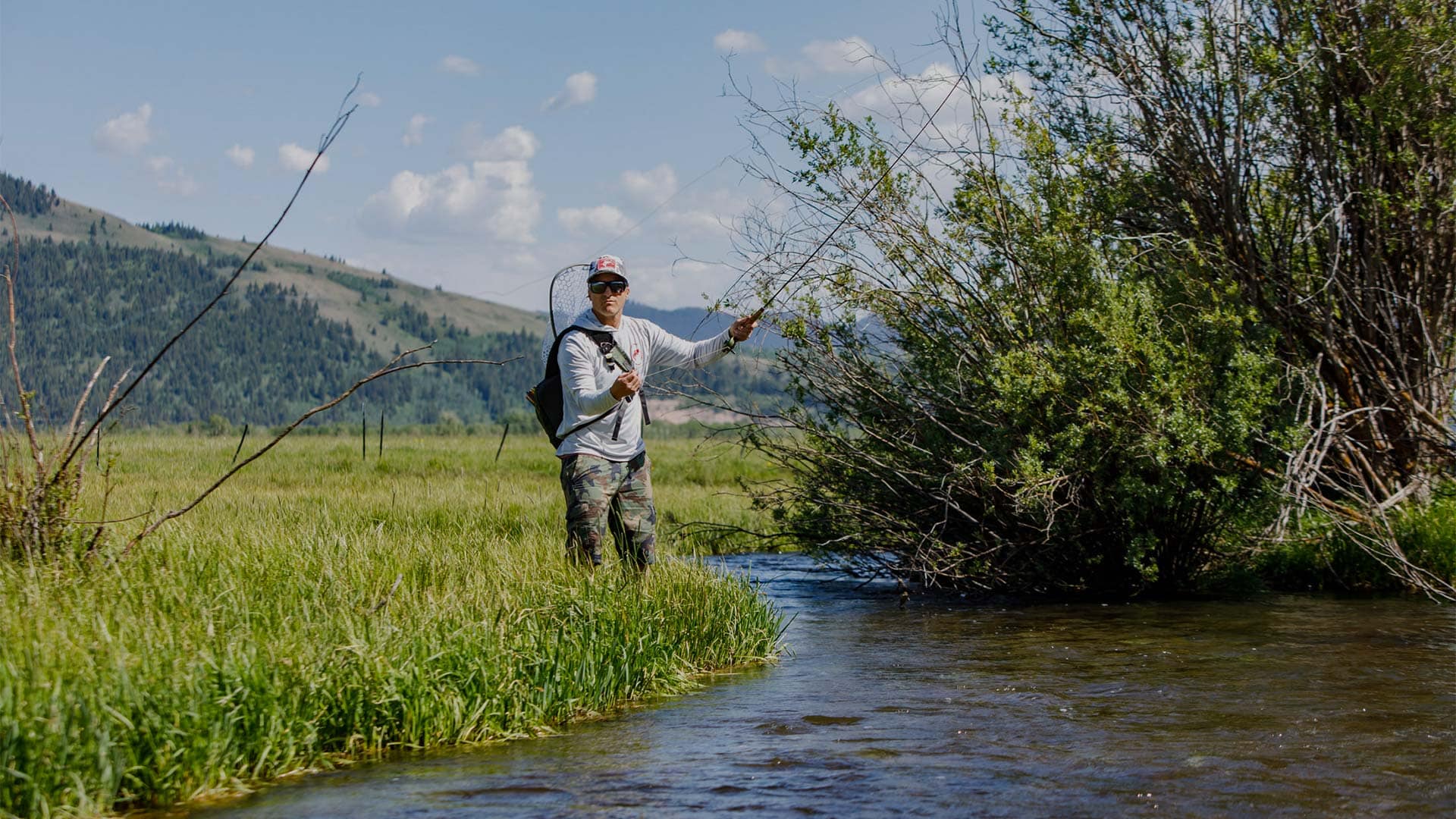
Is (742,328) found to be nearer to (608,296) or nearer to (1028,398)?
(608,296)

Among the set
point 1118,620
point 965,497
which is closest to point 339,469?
point 965,497

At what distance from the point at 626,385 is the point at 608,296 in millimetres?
712

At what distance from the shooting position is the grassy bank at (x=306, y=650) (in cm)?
431

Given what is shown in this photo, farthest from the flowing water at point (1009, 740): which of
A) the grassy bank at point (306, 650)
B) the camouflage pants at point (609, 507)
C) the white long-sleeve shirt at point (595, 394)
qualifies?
the white long-sleeve shirt at point (595, 394)

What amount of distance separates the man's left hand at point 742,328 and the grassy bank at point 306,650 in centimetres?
144

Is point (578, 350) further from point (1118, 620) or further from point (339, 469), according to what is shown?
point (339, 469)

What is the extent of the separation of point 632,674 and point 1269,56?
6.93m

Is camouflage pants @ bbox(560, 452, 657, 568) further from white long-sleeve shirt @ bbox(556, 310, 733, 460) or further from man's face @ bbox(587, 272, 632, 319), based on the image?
man's face @ bbox(587, 272, 632, 319)

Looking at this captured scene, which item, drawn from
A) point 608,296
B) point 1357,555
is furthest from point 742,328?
point 1357,555

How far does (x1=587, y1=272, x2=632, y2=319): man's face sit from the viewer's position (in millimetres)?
7461

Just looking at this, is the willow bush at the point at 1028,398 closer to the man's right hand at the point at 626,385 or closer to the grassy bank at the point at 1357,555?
the grassy bank at the point at 1357,555

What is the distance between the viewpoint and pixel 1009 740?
5473 mm

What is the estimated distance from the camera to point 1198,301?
9.87 metres

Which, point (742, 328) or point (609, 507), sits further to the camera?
point (742, 328)
